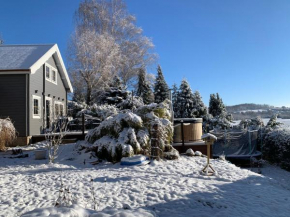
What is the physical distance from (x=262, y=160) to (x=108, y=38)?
16663mm

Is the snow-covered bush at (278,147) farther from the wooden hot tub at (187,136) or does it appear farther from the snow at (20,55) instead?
the snow at (20,55)

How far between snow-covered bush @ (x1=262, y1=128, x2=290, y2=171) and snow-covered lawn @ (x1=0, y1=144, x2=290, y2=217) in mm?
5063

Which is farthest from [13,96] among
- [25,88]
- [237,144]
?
[237,144]

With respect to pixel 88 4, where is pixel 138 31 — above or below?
below

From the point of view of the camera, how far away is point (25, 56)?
1224 centimetres

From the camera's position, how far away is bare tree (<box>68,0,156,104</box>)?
21.2 m

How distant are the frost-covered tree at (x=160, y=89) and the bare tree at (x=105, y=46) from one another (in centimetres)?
189

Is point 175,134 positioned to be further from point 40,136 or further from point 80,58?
point 80,58

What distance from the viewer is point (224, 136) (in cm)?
1167

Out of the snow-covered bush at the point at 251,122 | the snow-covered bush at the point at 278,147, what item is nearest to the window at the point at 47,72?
the snow-covered bush at the point at 278,147

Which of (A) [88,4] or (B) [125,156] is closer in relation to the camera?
(B) [125,156]

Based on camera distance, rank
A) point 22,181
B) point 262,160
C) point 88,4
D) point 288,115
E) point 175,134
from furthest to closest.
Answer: point 88,4 → point 288,115 → point 262,160 → point 175,134 → point 22,181

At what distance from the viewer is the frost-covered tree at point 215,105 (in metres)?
22.2

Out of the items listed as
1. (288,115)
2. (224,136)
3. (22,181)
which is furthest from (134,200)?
(288,115)
